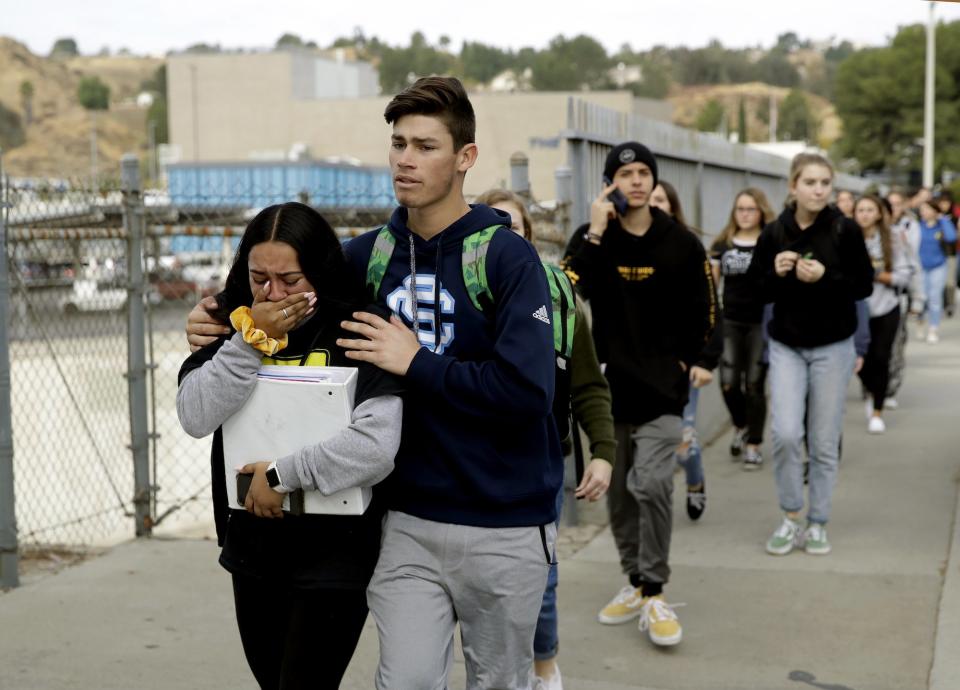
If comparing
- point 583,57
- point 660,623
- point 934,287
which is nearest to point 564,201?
point 660,623

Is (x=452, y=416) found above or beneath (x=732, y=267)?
above

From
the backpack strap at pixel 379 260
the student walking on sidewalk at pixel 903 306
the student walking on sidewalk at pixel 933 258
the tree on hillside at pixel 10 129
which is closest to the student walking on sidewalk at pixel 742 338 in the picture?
the student walking on sidewalk at pixel 903 306

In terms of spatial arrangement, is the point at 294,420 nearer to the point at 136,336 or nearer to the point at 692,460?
the point at 136,336

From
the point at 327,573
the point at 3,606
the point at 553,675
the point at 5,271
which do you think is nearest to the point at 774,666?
the point at 553,675

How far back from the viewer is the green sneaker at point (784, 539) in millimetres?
6781

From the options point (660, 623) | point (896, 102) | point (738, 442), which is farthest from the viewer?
point (896, 102)

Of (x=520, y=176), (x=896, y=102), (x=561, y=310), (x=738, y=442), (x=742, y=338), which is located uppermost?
(x=896, y=102)

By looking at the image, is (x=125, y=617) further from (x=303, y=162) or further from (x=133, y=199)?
(x=303, y=162)

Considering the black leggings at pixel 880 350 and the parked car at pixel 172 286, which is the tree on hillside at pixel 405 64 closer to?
the parked car at pixel 172 286

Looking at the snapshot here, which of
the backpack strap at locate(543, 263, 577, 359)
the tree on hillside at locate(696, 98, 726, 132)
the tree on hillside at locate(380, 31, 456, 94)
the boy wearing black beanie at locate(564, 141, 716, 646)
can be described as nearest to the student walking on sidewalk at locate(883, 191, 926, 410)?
the boy wearing black beanie at locate(564, 141, 716, 646)

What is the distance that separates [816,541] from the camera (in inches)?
267

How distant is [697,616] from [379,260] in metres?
3.20

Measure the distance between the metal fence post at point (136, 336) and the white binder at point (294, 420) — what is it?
13.5ft

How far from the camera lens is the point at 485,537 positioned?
306 cm
